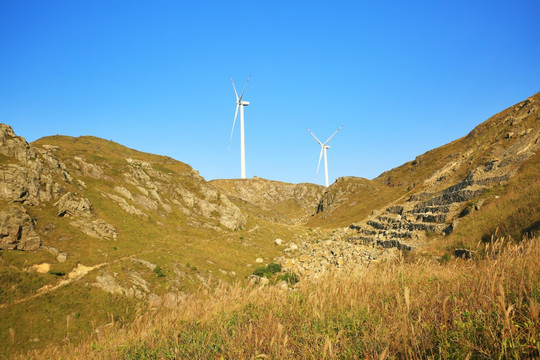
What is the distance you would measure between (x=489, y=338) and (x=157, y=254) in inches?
2178

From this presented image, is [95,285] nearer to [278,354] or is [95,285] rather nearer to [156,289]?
[156,289]

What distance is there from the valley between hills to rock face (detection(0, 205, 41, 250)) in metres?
0.19

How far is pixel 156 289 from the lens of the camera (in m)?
43.8

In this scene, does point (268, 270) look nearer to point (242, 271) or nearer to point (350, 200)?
point (242, 271)

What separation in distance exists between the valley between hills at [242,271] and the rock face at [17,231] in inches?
7.5

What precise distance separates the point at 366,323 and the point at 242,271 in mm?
55145

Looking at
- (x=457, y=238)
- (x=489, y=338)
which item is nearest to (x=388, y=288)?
(x=489, y=338)

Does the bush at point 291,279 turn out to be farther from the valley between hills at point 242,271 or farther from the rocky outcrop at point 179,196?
the rocky outcrop at point 179,196

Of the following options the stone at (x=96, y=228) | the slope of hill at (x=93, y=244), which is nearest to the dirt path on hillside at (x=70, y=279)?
the slope of hill at (x=93, y=244)

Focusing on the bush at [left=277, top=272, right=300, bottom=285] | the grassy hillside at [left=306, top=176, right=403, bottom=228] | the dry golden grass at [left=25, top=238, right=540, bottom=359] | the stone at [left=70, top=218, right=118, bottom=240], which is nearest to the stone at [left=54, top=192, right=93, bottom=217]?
the stone at [left=70, top=218, right=118, bottom=240]

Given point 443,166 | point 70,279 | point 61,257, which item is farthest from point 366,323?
point 443,166

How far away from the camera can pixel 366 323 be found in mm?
6422

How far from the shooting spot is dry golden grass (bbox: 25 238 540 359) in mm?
4645

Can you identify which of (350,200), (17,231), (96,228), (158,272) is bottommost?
(158,272)
